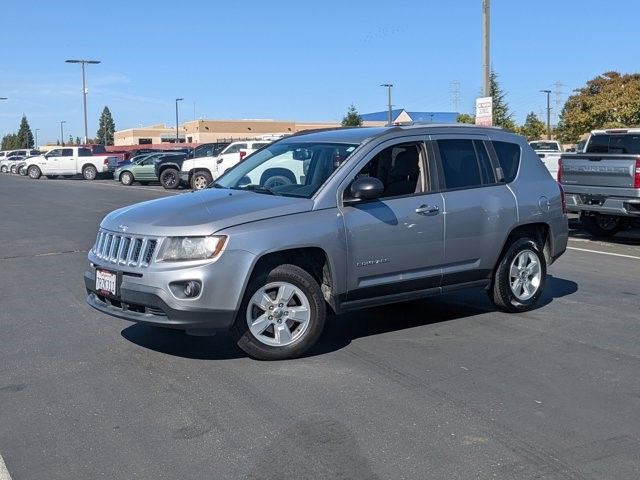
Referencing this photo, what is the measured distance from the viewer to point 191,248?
17.6 feet

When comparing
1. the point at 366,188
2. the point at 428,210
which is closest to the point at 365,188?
the point at 366,188

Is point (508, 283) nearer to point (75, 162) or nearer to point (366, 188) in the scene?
point (366, 188)

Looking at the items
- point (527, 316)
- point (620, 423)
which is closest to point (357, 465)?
point (620, 423)

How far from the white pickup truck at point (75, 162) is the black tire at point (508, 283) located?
123ft

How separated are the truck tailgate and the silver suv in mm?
5395

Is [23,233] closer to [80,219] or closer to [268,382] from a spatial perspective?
[80,219]

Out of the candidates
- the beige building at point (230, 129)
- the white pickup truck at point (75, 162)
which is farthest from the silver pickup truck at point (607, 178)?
the beige building at point (230, 129)

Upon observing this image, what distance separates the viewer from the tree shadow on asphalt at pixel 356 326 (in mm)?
6074

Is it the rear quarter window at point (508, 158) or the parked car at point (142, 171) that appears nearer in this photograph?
the rear quarter window at point (508, 158)

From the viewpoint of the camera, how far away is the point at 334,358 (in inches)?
229

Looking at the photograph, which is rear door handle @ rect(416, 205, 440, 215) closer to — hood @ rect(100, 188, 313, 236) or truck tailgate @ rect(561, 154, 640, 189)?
hood @ rect(100, 188, 313, 236)

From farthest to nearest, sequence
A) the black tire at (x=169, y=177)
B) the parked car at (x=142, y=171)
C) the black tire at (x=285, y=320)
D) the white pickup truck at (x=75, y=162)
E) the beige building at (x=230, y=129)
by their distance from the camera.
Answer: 1. the beige building at (x=230, y=129)
2. the white pickup truck at (x=75, y=162)
3. the parked car at (x=142, y=171)
4. the black tire at (x=169, y=177)
5. the black tire at (x=285, y=320)

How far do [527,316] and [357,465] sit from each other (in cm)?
390

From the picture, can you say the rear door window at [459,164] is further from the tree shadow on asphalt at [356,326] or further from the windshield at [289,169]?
the tree shadow on asphalt at [356,326]
